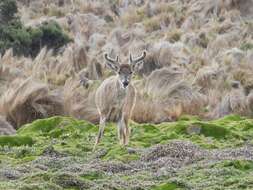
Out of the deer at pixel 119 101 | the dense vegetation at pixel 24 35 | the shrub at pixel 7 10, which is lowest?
the deer at pixel 119 101

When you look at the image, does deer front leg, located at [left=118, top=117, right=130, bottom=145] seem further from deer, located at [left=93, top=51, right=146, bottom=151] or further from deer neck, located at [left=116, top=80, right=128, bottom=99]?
deer neck, located at [left=116, top=80, right=128, bottom=99]

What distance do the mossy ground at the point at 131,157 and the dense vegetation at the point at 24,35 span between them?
51.7 feet

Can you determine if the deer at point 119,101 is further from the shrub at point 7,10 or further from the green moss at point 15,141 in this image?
the shrub at point 7,10

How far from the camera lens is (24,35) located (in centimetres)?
3259

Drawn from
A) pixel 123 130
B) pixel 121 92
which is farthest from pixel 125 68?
pixel 123 130

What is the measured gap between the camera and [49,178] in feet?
32.6

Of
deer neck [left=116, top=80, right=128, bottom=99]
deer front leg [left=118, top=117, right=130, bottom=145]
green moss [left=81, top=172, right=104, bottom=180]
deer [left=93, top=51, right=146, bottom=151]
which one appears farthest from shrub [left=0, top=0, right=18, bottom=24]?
green moss [left=81, top=172, right=104, bottom=180]

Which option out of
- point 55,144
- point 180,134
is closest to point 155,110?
point 180,134

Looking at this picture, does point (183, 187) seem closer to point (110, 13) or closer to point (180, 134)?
point (180, 134)

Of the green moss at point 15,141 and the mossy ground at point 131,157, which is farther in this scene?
the green moss at point 15,141

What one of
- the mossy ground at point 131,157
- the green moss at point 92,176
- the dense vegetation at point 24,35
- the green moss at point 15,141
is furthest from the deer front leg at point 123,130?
the dense vegetation at point 24,35

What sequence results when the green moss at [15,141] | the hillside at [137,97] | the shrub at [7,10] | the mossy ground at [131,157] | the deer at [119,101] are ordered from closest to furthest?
the mossy ground at [131,157] < the hillside at [137,97] < the deer at [119,101] < the green moss at [15,141] < the shrub at [7,10]

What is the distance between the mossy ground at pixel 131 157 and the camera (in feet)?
32.8

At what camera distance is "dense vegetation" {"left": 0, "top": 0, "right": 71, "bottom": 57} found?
32469 millimetres
